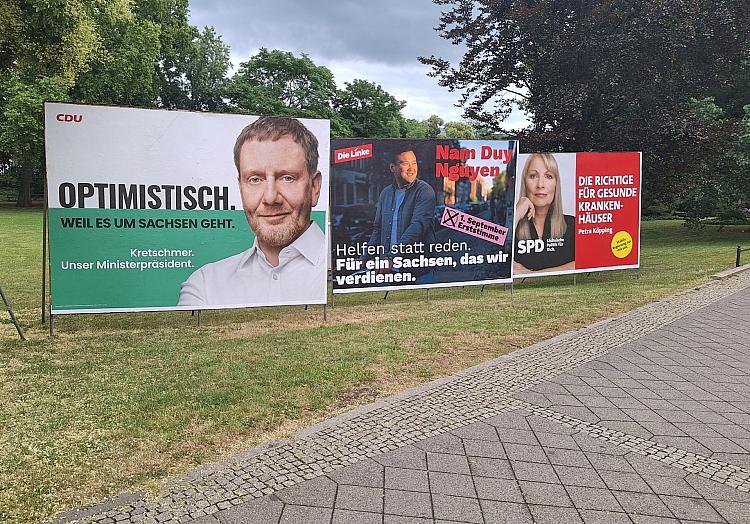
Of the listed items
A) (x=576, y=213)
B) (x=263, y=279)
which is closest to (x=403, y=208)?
(x=263, y=279)

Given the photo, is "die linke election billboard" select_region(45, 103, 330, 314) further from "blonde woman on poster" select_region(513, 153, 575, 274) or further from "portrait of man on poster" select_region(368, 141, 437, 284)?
"blonde woman on poster" select_region(513, 153, 575, 274)

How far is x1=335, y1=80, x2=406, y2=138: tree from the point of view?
58.7 meters

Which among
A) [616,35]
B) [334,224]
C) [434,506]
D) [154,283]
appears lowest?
[434,506]

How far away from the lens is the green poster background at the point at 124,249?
7.52m

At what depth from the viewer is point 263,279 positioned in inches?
335

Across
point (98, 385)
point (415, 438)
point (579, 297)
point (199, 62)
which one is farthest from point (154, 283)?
point (199, 62)

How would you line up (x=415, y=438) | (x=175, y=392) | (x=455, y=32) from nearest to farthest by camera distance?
(x=415, y=438) < (x=175, y=392) < (x=455, y=32)

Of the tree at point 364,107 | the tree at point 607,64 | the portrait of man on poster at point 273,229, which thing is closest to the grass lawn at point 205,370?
the portrait of man on poster at point 273,229

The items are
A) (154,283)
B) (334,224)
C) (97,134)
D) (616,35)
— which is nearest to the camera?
(97,134)

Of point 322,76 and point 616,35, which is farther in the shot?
point 322,76

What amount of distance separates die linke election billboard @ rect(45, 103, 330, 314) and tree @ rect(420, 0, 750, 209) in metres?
11.6

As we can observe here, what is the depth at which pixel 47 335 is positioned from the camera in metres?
7.60

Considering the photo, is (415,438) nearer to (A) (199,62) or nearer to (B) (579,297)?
(B) (579,297)

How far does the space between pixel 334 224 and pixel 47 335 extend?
4.14m
